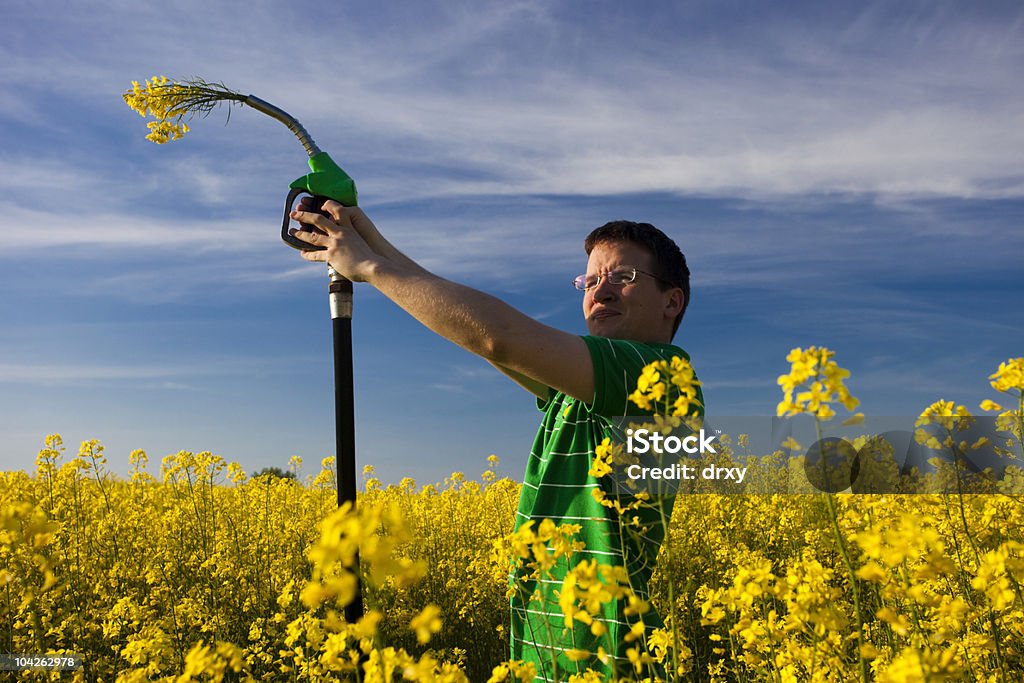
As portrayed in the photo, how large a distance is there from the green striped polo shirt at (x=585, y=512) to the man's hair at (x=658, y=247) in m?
0.26

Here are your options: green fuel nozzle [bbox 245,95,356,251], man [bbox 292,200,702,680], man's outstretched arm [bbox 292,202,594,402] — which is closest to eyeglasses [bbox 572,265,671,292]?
man [bbox 292,200,702,680]

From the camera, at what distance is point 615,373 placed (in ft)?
6.77

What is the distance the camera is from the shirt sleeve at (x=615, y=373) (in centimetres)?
204

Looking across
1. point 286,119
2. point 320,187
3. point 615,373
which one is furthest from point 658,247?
point 286,119

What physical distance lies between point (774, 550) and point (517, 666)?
15.8 ft

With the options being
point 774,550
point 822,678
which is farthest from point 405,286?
point 774,550

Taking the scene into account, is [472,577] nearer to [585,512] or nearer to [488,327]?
[585,512]

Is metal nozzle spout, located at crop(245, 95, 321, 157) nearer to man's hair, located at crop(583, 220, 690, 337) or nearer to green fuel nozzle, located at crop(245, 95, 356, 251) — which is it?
green fuel nozzle, located at crop(245, 95, 356, 251)

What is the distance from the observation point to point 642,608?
53.6 inches

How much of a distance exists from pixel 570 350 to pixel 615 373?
148 millimetres

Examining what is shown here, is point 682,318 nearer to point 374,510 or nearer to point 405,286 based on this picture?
point 405,286

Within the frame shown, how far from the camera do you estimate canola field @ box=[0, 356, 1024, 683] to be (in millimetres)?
1410

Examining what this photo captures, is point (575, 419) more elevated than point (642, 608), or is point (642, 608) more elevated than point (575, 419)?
point (575, 419)

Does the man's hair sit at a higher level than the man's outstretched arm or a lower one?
higher
